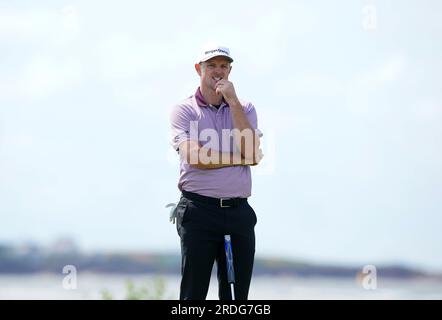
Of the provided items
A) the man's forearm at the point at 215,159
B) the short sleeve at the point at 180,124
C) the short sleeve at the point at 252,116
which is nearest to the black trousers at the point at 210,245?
the man's forearm at the point at 215,159

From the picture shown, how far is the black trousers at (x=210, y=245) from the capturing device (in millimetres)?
6199

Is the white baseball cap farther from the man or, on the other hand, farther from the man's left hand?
the man's left hand

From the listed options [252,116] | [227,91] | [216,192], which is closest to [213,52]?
[227,91]

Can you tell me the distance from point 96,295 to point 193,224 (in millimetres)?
3630

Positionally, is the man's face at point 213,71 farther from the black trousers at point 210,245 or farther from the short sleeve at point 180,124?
the black trousers at point 210,245

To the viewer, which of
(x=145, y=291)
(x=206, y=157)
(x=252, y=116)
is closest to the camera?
(x=206, y=157)

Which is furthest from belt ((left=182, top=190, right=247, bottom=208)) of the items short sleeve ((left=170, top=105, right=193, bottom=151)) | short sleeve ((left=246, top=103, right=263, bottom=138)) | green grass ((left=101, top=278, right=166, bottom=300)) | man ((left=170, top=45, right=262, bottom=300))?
green grass ((left=101, top=278, right=166, bottom=300))

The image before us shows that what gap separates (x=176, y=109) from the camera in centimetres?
644

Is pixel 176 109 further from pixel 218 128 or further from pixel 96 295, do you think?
pixel 96 295

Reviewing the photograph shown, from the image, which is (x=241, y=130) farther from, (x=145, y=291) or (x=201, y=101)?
(x=145, y=291)

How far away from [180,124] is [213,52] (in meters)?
0.48

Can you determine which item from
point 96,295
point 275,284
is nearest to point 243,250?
point 96,295

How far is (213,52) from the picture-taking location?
20.9 feet

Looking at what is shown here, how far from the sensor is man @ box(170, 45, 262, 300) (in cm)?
621
